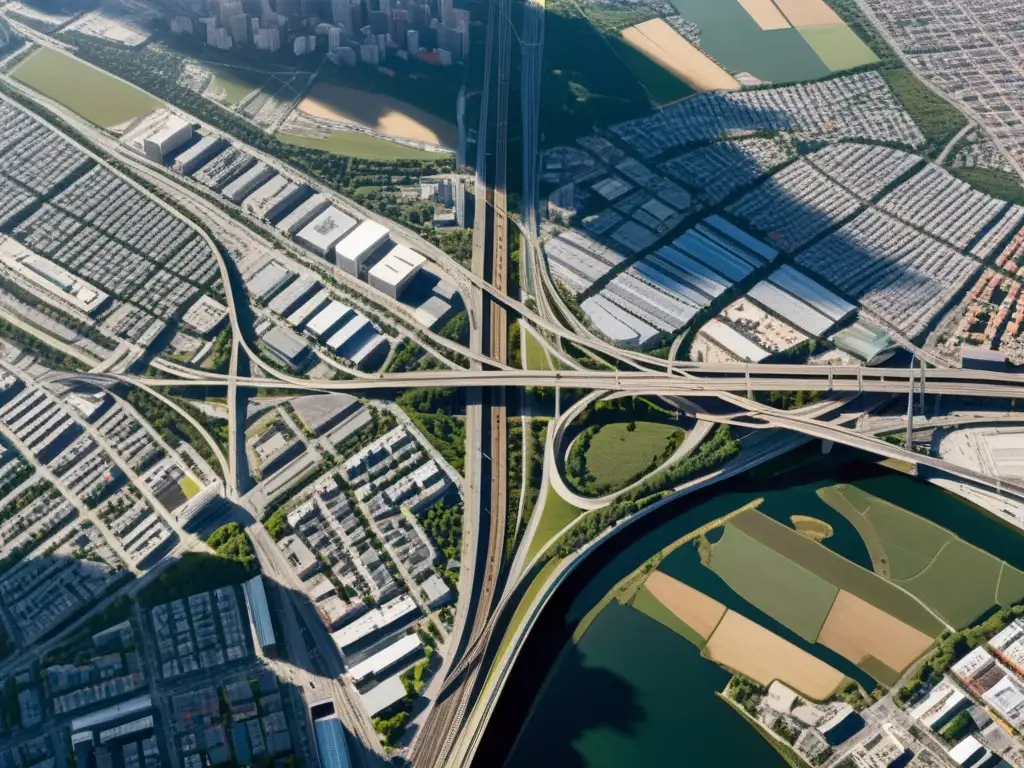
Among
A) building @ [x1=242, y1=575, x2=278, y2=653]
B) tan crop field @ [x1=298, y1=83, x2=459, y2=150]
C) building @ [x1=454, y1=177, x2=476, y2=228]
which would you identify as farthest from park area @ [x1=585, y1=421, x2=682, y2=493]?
tan crop field @ [x1=298, y1=83, x2=459, y2=150]

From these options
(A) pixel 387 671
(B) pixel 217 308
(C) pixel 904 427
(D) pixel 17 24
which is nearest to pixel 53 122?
(D) pixel 17 24

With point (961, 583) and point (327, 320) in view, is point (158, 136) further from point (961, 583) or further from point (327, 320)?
point (961, 583)

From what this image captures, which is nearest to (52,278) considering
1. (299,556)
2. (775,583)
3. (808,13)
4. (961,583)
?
(299,556)

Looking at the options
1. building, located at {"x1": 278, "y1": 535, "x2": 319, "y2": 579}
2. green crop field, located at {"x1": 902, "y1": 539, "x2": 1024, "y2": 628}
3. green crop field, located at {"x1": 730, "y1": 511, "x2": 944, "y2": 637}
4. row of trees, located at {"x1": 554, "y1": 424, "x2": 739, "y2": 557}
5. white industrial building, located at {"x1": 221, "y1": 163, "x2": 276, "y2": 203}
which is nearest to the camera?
building, located at {"x1": 278, "y1": 535, "x2": 319, "y2": 579}

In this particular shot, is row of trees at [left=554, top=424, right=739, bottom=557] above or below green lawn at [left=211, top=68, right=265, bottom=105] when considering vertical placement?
below

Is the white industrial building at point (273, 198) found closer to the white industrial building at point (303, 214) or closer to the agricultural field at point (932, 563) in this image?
the white industrial building at point (303, 214)

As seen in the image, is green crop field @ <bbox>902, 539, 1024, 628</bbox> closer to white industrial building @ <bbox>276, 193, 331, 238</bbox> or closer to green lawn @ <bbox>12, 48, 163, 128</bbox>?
white industrial building @ <bbox>276, 193, 331, 238</bbox>
